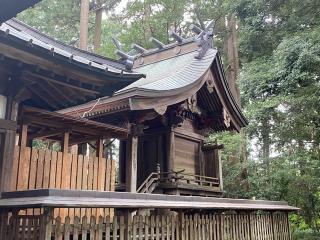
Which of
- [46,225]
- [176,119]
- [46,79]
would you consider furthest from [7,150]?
[176,119]

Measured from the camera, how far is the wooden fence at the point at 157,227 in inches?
197

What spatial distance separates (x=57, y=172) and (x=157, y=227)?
6.59ft

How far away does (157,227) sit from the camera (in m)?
6.54

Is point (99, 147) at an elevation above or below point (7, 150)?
above

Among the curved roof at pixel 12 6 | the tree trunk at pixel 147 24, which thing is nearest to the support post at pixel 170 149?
the curved roof at pixel 12 6

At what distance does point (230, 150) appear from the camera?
1712 centimetres

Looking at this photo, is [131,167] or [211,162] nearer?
[131,167]

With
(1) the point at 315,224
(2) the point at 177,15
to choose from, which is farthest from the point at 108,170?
(2) the point at 177,15

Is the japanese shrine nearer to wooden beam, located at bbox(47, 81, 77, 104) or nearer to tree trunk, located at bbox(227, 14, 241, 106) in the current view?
wooden beam, located at bbox(47, 81, 77, 104)

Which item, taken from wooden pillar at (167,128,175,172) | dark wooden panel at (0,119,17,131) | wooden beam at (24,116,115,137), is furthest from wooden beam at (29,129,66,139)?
wooden pillar at (167,128,175,172)

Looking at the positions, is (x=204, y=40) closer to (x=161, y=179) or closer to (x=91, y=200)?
(x=161, y=179)

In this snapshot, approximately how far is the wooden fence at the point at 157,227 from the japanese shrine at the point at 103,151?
0.02 metres

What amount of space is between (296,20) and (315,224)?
8.37 meters

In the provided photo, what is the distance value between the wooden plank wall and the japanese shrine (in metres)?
0.02
